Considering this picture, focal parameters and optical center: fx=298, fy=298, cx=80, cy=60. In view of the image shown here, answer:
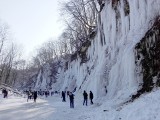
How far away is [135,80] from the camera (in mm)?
21375

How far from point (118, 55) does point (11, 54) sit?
53.2 metres

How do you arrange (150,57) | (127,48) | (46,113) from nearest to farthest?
(150,57)
(46,113)
(127,48)

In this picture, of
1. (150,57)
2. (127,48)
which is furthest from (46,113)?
(150,57)

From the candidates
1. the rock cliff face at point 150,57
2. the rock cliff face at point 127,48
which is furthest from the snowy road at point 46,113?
the rock cliff face at point 150,57

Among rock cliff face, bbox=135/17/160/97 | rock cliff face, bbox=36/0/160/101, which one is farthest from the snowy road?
rock cliff face, bbox=135/17/160/97

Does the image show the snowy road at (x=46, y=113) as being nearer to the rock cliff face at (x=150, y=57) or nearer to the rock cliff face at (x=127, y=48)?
the rock cliff face at (x=127, y=48)

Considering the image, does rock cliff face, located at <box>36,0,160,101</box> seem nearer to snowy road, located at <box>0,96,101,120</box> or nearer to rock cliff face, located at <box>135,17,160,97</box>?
rock cliff face, located at <box>135,17,160,97</box>

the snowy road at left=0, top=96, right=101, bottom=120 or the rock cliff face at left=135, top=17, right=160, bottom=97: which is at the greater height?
the rock cliff face at left=135, top=17, right=160, bottom=97

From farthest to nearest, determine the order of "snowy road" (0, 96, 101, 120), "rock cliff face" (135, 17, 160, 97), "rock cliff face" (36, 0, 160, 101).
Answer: "rock cliff face" (36, 0, 160, 101)
"snowy road" (0, 96, 101, 120)
"rock cliff face" (135, 17, 160, 97)

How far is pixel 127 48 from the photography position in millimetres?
24250

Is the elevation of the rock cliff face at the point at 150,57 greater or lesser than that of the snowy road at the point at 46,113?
greater

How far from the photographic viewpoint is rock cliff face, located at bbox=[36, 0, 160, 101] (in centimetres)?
2022

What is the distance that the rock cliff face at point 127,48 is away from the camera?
20.2 metres

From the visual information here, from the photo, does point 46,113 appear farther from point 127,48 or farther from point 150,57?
point 150,57
